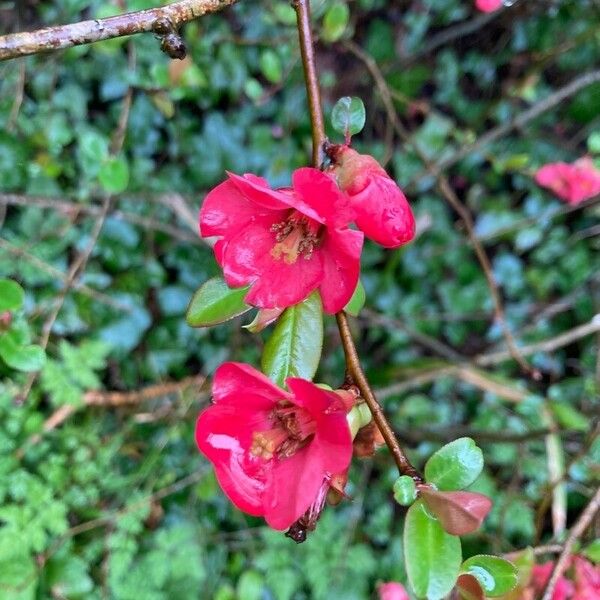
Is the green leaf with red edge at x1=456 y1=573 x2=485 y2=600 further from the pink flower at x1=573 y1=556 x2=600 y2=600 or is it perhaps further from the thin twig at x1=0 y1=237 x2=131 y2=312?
the thin twig at x1=0 y1=237 x2=131 y2=312

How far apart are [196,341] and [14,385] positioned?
48 centimetres

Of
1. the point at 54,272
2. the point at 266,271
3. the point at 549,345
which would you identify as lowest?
the point at 549,345

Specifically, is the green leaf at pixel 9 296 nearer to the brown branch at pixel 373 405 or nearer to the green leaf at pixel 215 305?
the green leaf at pixel 215 305

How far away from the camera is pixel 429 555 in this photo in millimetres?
723

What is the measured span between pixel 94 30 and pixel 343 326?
384mm

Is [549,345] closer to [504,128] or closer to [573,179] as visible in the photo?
[573,179]

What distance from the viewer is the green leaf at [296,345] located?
2.49 ft

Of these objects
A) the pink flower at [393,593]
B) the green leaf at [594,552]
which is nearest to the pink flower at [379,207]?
the green leaf at [594,552]

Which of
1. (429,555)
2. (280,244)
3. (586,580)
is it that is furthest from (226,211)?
(586,580)

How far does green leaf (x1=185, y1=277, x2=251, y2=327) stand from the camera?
0.79 m

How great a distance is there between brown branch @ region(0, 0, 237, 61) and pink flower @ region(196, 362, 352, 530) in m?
0.34

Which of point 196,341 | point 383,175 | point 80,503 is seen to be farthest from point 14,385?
point 383,175

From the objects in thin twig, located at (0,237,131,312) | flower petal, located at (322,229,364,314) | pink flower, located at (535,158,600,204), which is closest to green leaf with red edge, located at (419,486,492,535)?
flower petal, located at (322,229,364,314)

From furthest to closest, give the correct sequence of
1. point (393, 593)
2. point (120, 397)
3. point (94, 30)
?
1. point (120, 397)
2. point (393, 593)
3. point (94, 30)
